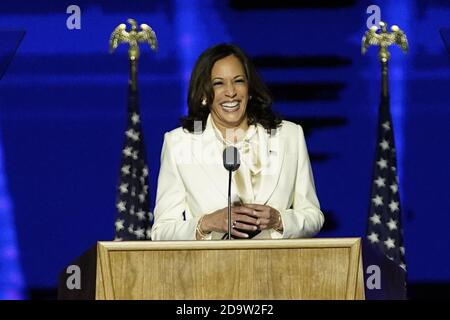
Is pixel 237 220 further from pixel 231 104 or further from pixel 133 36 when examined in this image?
pixel 133 36

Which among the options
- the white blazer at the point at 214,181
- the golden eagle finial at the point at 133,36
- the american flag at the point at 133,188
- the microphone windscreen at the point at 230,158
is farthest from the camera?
the golden eagle finial at the point at 133,36

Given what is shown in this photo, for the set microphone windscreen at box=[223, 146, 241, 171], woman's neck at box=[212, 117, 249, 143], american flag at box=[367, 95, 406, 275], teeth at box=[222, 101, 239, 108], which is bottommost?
american flag at box=[367, 95, 406, 275]

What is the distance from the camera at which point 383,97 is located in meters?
4.95

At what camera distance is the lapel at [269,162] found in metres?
3.62

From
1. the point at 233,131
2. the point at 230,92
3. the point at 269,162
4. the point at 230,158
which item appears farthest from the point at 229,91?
the point at 230,158

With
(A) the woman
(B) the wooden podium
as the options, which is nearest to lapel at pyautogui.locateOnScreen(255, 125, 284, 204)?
(A) the woman

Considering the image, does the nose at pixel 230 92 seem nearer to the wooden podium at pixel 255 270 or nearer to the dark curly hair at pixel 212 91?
the dark curly hair at pixel 212 91

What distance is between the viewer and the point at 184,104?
510 centimetres

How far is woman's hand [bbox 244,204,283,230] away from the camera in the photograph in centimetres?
329

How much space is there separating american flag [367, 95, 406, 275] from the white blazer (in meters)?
1.24

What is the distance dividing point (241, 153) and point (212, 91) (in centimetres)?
23

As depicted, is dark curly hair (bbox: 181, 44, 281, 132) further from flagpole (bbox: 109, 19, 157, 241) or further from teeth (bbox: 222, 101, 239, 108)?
flagpole (bbox: 109, 19, 157, 241)

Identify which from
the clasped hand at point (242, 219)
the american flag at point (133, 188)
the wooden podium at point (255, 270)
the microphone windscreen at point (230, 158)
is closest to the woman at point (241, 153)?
the clasped hand at point (242, 219)

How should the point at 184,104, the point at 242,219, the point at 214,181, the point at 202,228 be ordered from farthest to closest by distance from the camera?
1. the point at 184,104
2. the point at 214,181
3. the point at 202,228
4. the point at 242,219
